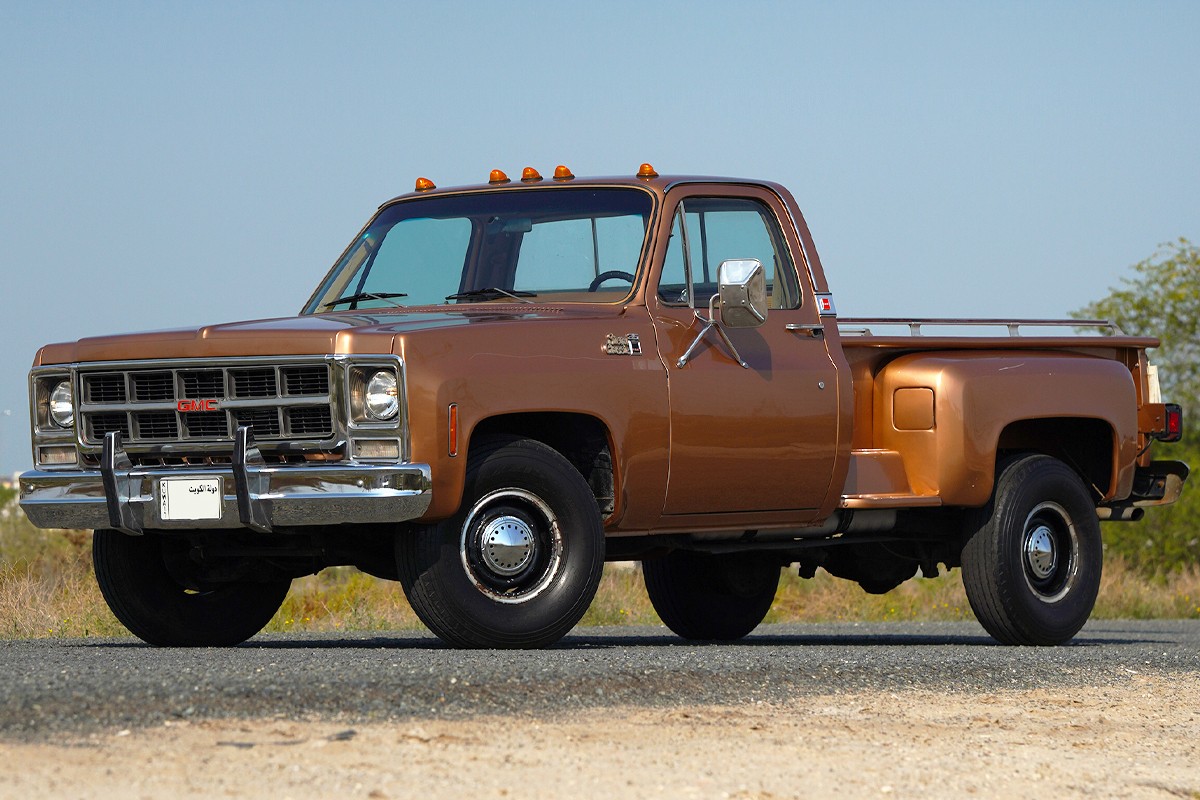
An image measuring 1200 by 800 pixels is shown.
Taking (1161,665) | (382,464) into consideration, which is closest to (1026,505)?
(1161,665)

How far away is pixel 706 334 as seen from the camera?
902 cm

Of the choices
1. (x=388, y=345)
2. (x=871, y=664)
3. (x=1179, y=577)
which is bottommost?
(x=1179, y=577)

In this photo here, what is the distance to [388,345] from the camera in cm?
782

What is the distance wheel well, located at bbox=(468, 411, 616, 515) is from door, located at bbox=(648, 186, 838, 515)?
0.31 meters

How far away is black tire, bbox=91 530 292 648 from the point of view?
914 cm

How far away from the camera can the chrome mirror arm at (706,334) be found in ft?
29.1

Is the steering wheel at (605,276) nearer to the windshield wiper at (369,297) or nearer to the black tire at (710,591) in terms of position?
the windshield wiper at (369,297)

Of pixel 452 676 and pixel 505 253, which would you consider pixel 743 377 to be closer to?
pixel 505 253

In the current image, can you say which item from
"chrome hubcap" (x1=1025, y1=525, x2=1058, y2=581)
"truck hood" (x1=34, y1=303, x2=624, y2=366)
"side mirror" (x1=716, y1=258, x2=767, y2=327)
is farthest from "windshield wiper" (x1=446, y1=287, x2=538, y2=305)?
"chrome hubcap" (x1=1025, y1=525, x2=1058, y2=581)

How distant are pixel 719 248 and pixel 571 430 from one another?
134cm

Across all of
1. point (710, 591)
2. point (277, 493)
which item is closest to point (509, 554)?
point (277, 493)

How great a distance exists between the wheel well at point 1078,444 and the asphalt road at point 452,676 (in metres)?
1.16

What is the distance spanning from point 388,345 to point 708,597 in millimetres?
4426

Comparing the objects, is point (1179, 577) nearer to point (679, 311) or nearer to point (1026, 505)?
point (1026, 505)
